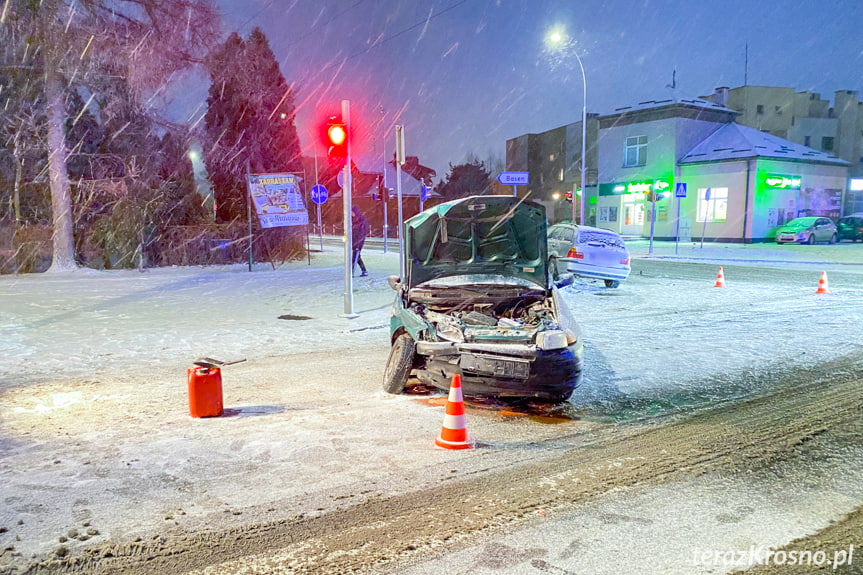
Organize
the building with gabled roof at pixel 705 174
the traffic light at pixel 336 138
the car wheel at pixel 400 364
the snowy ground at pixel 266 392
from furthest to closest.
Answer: the building with gabled roof at pixel 705 174 < the traffic light at pixel 336 138 < the car wheel at pixel 400 364 < the snowy ground at pixel 266 392

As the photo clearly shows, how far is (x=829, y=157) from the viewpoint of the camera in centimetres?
3731

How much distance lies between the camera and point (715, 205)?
117 feet

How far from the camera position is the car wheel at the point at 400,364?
603 cm

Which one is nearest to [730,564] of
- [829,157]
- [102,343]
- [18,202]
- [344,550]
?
[344,550]

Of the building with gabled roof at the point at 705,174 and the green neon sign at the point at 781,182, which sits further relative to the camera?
the building with gabled roof at the point at 705,174

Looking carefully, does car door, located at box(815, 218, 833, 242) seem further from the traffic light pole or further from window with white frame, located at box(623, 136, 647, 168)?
the traffic light pole

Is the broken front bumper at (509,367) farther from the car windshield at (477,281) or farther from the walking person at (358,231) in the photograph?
the walking person at (358,231)

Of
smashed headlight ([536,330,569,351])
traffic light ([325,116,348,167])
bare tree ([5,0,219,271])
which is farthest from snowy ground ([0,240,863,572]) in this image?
bare tree ([5,0,219,271])

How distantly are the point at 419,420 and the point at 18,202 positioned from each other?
69.0ft

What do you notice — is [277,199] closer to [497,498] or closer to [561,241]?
[561,241]

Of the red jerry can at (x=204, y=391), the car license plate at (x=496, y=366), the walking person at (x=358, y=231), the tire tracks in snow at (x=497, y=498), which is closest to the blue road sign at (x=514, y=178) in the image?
the walking person at (x=358, y=231)

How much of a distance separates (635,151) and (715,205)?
6.64 m

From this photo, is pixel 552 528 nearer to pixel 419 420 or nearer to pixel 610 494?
pixel 610 494

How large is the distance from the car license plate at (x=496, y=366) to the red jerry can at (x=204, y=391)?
2.31 meters
